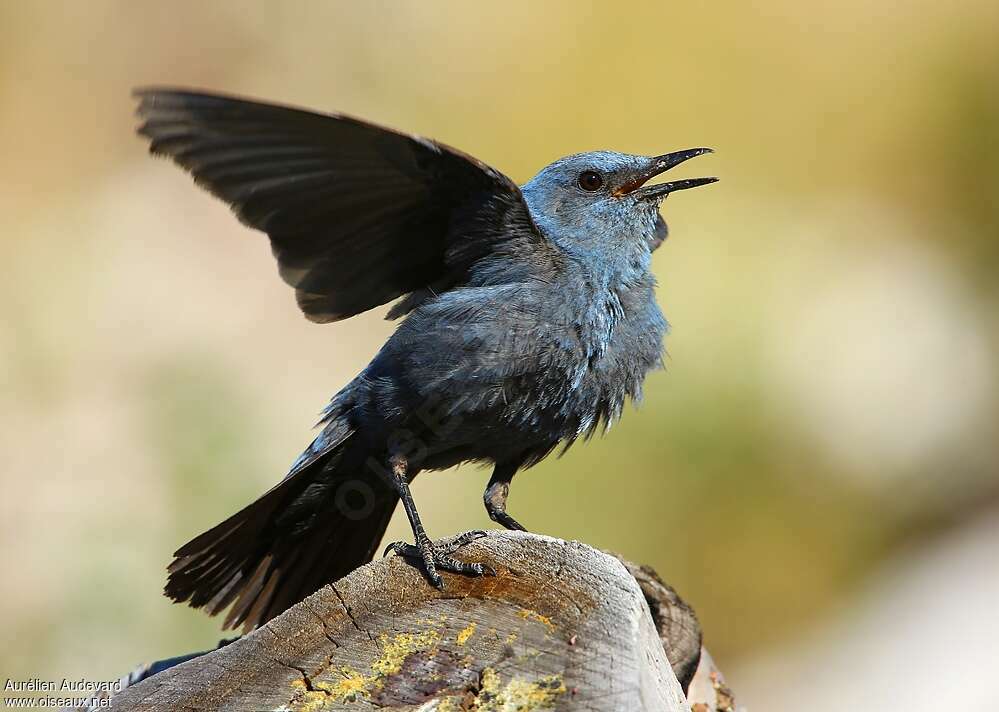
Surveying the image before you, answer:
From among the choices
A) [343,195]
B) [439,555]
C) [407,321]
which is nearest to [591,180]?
[407,321]

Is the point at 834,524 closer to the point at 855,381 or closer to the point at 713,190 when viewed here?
the point at 855,381

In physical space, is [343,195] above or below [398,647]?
above

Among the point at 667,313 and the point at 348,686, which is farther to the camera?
the point at 667,313

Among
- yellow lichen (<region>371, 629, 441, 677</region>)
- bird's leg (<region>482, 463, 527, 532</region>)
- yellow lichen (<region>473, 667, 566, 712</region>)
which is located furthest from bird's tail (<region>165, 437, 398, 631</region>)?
yellow lichen (<region>473, 667, 566, 712</region>)

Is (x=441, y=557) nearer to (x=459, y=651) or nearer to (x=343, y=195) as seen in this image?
(x=459, y=651)

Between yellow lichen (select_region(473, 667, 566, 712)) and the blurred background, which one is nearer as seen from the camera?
yellow lichen (select_region(473, 667, 566, 712))

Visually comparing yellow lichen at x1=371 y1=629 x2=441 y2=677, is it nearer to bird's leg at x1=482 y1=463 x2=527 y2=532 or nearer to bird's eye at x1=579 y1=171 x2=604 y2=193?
bird's leg at x1=482 y1=463 x2=527 y2=532
